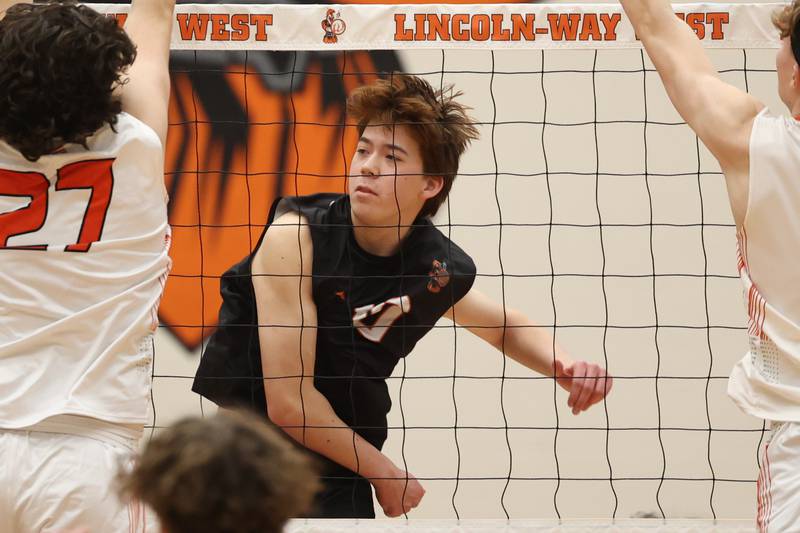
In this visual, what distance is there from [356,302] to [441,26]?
949 millimetres

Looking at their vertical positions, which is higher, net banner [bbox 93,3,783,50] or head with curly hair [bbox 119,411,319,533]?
net banner [bbox 93,3,783,50]

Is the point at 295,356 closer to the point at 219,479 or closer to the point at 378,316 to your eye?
the point at 378,316

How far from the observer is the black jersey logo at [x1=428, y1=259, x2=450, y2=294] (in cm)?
372

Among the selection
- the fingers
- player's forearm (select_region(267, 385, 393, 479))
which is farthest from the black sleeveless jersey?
the fingers

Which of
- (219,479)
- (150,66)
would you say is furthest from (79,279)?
(219,479)

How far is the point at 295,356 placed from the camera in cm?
354

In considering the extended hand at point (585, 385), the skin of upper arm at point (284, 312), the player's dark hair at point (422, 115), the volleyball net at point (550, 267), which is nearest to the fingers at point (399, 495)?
the skin of upper arm at point (284, 312)

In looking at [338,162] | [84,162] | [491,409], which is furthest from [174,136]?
[84,162]

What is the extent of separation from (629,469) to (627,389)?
1.20ft

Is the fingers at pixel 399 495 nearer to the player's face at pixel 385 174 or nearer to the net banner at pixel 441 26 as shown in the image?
the player's face at pixel 385 174

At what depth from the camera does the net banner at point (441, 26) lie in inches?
138

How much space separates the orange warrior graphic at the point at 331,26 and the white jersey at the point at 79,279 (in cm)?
127

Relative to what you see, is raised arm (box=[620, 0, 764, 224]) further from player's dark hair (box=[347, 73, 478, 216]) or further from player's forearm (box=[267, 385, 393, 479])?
player's forearm (box=[267, 385, 393, 479])

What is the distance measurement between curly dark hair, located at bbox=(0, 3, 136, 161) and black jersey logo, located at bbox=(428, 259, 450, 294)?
162cm
